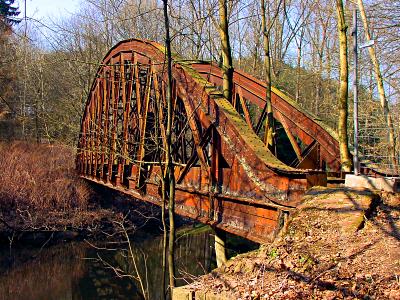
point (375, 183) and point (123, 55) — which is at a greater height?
point (123, 55)

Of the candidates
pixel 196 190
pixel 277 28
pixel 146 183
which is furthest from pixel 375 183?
pixel 277 28

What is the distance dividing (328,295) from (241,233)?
3.11 metres

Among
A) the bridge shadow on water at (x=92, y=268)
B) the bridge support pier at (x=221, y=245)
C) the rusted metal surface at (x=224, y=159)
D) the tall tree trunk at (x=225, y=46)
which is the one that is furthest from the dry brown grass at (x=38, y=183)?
the bridge support pier at (x=221, y=245)

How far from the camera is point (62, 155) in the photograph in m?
24.7

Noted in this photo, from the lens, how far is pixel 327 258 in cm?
377

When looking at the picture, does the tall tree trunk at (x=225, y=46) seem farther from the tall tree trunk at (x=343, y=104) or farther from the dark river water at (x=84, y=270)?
the dark river water at (x=84, y=270)

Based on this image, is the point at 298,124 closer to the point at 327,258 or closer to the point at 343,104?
the point at 343,104

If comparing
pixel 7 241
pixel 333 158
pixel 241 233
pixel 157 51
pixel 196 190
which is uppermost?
pixel 157 51

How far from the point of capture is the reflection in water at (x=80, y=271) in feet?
42.5

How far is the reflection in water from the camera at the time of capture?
1297 cm

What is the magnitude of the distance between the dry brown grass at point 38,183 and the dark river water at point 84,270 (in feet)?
10.6

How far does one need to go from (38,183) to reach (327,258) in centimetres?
1967

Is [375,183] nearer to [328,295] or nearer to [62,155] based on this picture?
[328,295]

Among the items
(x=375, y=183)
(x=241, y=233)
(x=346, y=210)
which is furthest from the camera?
(x=241, y=233)
